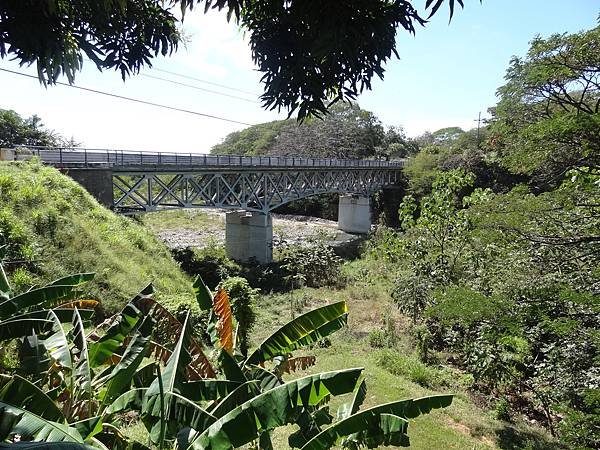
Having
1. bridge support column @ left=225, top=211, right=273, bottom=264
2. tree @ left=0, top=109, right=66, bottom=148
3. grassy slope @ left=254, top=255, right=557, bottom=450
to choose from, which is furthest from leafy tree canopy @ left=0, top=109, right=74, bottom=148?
grassy slope @ left=254, top=255, right=557, bottom=450

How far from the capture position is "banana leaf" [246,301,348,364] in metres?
3.75

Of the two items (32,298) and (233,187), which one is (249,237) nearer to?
(233,187)

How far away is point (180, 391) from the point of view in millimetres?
3045

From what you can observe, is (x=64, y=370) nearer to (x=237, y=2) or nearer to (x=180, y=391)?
(x=180, y=391)

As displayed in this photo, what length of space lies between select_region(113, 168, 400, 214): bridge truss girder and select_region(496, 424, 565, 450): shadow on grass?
1512cm

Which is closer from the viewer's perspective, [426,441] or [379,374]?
[426,441]

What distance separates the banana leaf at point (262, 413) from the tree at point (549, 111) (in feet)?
16.8

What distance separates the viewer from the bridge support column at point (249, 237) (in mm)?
24750

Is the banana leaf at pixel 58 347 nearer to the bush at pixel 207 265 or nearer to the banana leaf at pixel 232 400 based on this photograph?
the banana leaf at pixel 232 400

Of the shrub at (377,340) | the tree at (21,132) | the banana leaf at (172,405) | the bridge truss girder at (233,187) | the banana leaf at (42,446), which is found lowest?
the shrub at (377,340)

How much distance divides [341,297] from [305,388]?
47.3ft

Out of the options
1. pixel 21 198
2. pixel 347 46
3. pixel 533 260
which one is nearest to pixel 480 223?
pixel 533 260

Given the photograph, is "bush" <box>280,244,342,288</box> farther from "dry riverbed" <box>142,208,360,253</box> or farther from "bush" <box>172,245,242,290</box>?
"dry riverbed" <box>142,208,360,253</box>

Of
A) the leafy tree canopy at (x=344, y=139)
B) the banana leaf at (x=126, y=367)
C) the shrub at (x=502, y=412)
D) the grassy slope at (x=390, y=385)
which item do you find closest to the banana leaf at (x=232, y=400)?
the banana leaf at (x=126, y=367)
